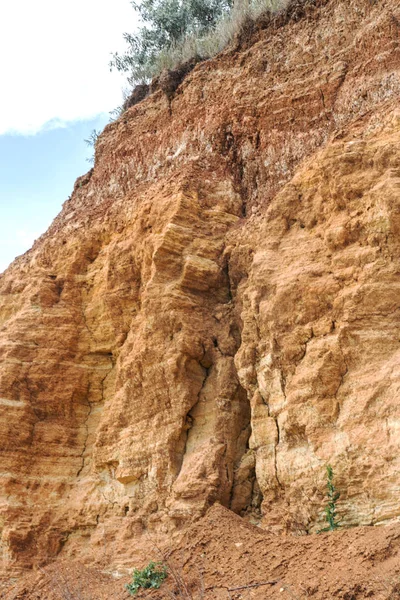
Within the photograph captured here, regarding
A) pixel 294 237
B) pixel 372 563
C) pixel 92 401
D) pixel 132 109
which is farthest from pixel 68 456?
pixel 132 109

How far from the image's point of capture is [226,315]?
10.2 m

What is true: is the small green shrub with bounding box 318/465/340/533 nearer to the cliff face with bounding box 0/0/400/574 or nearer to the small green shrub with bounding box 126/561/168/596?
the cliff face with bounding box 0/0/400/574

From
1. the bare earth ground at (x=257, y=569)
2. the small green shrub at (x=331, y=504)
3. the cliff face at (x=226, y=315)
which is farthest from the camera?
the cliff face at (x=226, y=315)

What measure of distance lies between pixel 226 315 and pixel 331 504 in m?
3.61

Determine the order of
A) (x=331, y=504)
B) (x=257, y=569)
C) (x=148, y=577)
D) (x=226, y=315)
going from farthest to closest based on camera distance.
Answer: (x=226, y=315)
(x=148, y=577)
(x=331, y=504)
(x=257, y=569)

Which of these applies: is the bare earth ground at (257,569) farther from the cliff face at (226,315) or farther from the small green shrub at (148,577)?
the cliff face at (226,315)

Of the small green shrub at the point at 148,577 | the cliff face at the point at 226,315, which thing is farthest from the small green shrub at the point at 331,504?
the small green shrub at the point at 148,577

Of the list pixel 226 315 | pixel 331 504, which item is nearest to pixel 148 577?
pixel 331 504

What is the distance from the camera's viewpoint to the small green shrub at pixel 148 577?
782cm

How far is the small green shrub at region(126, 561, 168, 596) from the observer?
25.7 ft

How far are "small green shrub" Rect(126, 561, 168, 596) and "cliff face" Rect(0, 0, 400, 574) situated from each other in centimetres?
84

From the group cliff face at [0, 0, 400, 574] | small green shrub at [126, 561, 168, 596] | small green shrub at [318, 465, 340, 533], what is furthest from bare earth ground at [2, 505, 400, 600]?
cliff face at [0, 0, 400, 574]

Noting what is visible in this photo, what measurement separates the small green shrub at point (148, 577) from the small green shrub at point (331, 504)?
188 centimetres

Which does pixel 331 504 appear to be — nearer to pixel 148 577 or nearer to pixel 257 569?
pixel 257 569
